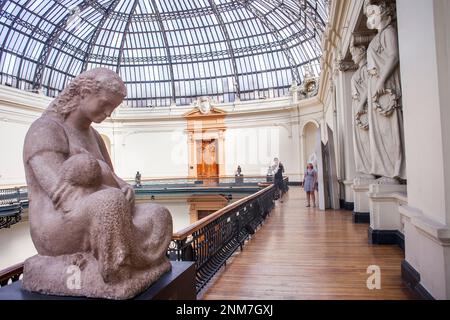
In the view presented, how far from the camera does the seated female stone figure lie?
1.70 meters

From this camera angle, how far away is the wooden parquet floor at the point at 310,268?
3.61 m

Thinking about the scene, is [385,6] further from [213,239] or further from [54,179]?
[54,179]

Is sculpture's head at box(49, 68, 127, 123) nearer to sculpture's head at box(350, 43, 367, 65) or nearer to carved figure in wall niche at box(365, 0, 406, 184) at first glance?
carved figure in wall niche at box(365, 0, 406, 184)

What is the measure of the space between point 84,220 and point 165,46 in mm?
31347

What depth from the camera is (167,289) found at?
6.34ft

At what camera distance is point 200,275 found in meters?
4.27

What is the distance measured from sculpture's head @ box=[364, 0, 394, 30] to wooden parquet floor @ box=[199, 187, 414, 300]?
3.39m

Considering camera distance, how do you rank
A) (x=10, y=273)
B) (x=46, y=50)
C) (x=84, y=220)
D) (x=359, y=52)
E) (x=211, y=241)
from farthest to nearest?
(x=46, y=50) < (x=359, y=52) < (x=211, y=241) < (x=10, y=273) < (x=84, y=220)

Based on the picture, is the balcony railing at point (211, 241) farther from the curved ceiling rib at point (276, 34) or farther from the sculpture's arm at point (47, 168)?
the curved ceiling rib at point (276, 34)

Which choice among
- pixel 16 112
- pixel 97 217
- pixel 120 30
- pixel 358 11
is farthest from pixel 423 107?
pixel 120 30

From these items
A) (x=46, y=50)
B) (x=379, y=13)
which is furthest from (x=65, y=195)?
(x=46, y=50)
